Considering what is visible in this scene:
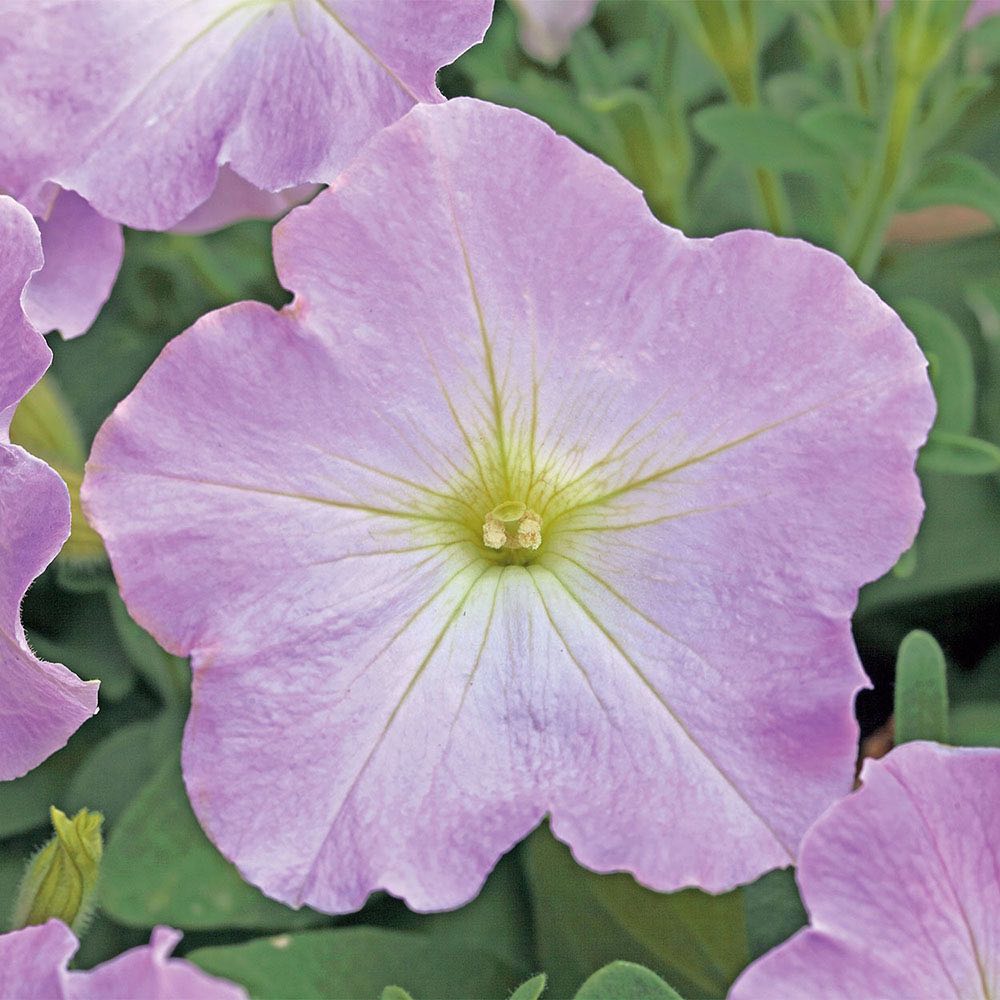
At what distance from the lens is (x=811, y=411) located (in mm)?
534

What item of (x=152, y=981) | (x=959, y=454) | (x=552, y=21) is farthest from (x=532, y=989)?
(x=552, y=21)

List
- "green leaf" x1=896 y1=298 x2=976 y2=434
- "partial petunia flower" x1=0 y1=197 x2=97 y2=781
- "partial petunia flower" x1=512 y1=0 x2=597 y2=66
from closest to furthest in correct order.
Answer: "partial petunia flower" x1=0 y1=197 x2=97 y2=781 → "green leaf" x1=896 y1=298 x2=976 y2=434 → "partial petunia flower" x1=512 y1=0 x2=597 y2=66

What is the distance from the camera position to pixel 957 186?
85 centimetres

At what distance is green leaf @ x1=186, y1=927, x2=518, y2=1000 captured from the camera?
0.66 m

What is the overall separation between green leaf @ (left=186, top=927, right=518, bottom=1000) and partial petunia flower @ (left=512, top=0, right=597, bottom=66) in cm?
66

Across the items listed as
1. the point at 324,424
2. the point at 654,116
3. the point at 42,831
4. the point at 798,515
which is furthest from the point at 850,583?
the point at 42,831

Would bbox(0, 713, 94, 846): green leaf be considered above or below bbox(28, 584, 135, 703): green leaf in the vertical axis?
below

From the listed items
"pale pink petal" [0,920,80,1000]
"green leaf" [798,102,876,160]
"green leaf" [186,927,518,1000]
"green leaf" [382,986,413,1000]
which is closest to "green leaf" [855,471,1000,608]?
"green leaf" [798,102,876,160]

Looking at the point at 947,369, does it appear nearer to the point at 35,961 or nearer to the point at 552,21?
the point at 552,21

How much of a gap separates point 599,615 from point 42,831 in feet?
1.60

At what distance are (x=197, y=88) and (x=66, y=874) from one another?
0.35 meters

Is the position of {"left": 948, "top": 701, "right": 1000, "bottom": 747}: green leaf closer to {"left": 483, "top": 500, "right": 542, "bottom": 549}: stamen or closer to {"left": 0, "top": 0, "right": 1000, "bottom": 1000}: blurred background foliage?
{"left": 0, "top": 0, "right": 1000, "bottom": 1000}: blurred background foliage

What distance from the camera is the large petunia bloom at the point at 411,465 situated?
1.72 feet

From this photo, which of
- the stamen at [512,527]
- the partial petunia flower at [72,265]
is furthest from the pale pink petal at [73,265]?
the stamen at [512,527]
